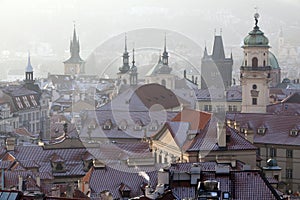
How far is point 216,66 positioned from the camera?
384 ft

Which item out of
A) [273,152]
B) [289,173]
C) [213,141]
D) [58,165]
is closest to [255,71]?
[273,152]

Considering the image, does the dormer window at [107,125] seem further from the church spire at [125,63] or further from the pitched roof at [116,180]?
the church spire at [125,63]

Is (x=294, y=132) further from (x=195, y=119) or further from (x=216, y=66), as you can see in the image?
(x=216, y=66)

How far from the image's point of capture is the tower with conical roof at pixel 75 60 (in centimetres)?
15300

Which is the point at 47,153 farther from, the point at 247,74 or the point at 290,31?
the point at 290,31

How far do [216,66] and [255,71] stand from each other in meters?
46.7

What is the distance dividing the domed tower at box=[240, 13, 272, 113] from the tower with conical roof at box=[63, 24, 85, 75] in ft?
270

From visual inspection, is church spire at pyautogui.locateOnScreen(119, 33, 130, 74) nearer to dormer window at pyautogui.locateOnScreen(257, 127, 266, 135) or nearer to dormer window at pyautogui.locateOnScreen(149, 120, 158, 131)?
dormer window at pyautogui.locateOnScreen(149, 120, 158, 131)

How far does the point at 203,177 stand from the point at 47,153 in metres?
16.5

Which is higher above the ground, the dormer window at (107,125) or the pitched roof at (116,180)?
the dormer window at (107,125)

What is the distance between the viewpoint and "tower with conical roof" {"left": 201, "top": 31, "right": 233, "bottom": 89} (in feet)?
379

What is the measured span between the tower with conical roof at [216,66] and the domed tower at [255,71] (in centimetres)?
4137

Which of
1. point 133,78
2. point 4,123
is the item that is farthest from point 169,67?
point 4,123

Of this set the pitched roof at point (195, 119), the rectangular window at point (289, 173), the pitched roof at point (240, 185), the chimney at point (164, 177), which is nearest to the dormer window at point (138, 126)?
the pitched roof at point (195, 119)
